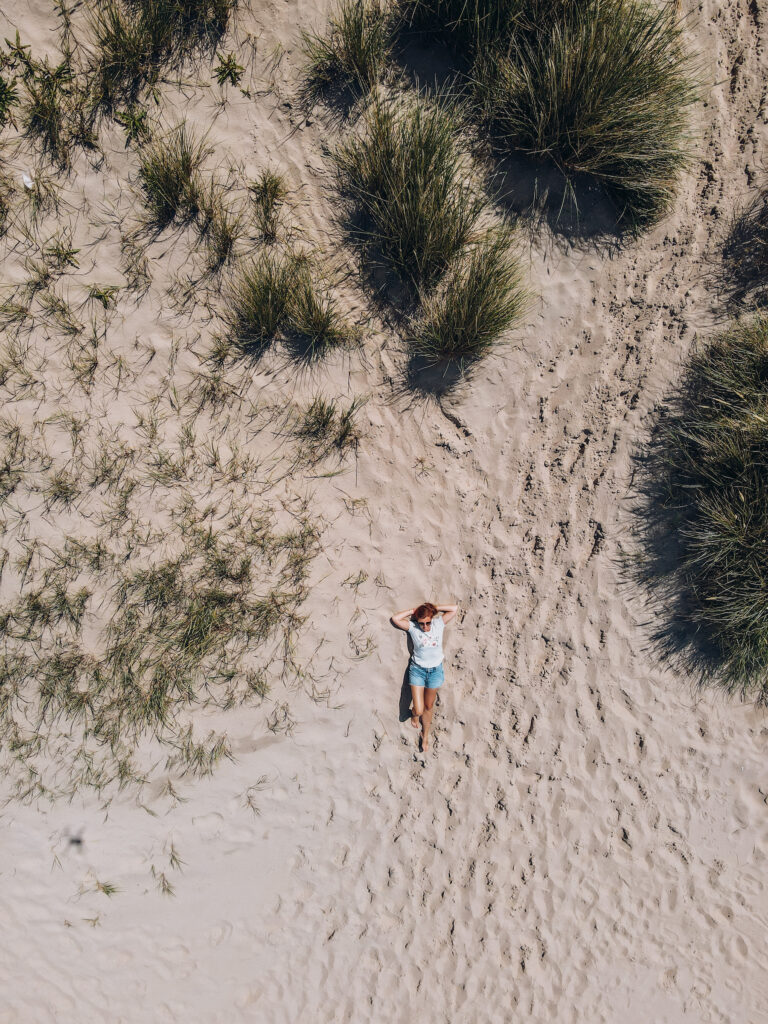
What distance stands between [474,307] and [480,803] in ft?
9.43

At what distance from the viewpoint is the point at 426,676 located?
347cm

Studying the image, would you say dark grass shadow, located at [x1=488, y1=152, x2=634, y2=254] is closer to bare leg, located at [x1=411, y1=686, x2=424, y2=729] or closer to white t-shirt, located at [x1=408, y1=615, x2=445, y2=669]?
white t-shirt, located at [x1=408, y1=615, x2=445, y2=669]

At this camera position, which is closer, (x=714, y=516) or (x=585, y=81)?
(x=585, y=81)

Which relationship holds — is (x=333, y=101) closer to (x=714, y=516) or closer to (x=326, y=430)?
(x=326, y=430)

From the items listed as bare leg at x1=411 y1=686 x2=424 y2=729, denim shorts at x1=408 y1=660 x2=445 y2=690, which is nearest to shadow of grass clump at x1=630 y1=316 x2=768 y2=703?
denim shorts at x1=408 y1=660 x2=445 y2=690

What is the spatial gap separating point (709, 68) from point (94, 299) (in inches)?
148

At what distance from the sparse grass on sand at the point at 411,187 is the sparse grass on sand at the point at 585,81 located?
33 cm

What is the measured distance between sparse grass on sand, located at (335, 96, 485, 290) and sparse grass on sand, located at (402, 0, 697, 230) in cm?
33

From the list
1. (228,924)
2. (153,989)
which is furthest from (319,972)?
(153,989)

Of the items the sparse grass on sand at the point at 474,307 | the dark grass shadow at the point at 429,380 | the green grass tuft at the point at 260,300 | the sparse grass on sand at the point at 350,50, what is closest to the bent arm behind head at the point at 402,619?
the dark grass shadow at the point at 429,380

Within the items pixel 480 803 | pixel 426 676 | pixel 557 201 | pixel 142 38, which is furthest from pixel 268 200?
pixel 480 803

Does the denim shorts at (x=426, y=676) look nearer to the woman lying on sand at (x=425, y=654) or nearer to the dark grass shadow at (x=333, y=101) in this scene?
the woman lying on sand at (x=425, y=654)

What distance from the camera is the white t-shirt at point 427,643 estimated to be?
3.44 m

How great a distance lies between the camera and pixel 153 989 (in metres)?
3.50
